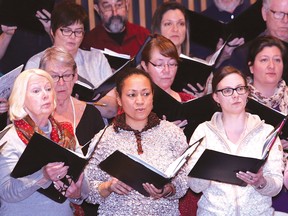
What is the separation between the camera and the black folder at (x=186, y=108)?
15.1 feet

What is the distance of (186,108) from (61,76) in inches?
28.4

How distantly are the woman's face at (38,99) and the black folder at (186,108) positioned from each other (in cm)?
67

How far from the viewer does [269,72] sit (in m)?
5.02

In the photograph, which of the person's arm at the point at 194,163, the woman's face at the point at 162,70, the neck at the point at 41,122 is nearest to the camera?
the neck at the point at 41,122

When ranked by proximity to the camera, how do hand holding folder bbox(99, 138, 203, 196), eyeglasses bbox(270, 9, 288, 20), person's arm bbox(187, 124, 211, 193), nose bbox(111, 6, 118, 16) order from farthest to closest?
1. nose bbox(111, 6, 118, 16)
2. eyeglasses bbox(270, 9, 288, 20)
3. person's arm bbox(187, 124, 211, 193)
4. hand holding folder bbox(99, 138, 203, 196)

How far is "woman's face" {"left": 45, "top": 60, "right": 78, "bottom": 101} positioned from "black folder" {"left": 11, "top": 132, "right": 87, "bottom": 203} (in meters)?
0.79

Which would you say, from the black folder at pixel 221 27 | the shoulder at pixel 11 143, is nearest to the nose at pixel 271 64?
the black folder at pixel 221 27

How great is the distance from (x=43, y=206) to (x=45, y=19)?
60.9 inches

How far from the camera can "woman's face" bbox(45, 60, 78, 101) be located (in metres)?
4.68

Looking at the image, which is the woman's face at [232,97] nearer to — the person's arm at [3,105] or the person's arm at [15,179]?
the person's arm at [15,179]

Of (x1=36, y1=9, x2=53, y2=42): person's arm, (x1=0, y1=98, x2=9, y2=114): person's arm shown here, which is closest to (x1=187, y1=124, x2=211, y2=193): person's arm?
(x1=0, y1=98, x2=9, y2=114): person's arm

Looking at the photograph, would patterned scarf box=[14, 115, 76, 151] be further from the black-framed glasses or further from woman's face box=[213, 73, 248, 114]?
the black-framed glasses

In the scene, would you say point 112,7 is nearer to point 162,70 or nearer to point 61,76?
point 162,70

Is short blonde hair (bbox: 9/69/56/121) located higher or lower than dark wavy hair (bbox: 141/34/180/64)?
higher
